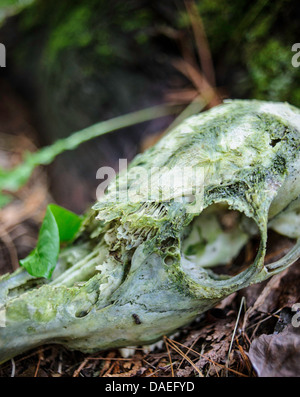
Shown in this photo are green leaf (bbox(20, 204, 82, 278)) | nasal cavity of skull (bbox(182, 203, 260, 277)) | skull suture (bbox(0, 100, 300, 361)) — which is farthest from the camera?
nasal cavity of skull (bbox(182, 203, 260, 277))

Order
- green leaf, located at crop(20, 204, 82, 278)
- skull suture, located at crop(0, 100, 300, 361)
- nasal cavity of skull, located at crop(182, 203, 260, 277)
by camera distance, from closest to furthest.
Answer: skull suture, located at crop(0, 100, 300, 361) → green leaf, located at crop(20, 204, 82, 278) → nasal cavity of skull, located at crop(182, 203, 260, 277)

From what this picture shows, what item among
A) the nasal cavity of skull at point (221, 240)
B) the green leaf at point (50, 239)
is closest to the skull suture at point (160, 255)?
the green leaf at point (50, 239)

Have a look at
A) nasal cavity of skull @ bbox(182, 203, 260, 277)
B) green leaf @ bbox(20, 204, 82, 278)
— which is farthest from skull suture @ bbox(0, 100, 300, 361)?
nasal cavity of skull @ bbox(182, 203, 260, 277)

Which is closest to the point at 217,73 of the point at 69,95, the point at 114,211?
the point at 69,95

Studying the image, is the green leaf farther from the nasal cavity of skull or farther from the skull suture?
the nasal cavity of skull

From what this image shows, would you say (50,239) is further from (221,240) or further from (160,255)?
(221,240)

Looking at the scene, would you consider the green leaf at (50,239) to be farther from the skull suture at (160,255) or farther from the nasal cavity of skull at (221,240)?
the nasal cavity of skull at (221,240)
